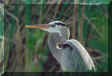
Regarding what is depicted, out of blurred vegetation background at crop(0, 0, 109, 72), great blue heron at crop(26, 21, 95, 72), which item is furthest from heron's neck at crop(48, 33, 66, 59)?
blurred vegetation background at crop(0, 0, 109, 72)

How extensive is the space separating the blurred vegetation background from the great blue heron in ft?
0.36

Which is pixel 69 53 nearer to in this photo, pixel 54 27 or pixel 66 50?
pixel 66 50

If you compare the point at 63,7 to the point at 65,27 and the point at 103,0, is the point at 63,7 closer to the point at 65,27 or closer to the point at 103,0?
the point at 65,27

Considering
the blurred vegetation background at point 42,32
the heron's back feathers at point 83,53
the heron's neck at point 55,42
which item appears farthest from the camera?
the blurred vegetation background at point 42,32

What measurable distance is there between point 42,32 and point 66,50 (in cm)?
41

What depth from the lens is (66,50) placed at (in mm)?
2764

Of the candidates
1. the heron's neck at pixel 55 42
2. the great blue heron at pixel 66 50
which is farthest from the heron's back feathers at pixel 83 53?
the heron's neck at pixel 55 42

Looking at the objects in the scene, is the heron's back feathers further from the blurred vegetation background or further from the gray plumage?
the blurred vegetation background

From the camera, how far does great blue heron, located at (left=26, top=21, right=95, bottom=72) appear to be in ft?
8.90

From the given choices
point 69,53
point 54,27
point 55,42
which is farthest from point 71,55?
point 54,27

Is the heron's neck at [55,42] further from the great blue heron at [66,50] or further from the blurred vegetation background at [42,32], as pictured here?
the blurred vegetation background at [42,32]

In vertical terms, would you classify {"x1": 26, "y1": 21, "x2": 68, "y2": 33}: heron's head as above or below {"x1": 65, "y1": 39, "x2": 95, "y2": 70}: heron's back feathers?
above

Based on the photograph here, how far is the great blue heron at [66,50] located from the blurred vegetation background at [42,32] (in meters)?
0.11

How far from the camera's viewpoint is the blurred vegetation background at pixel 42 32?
2947mm
